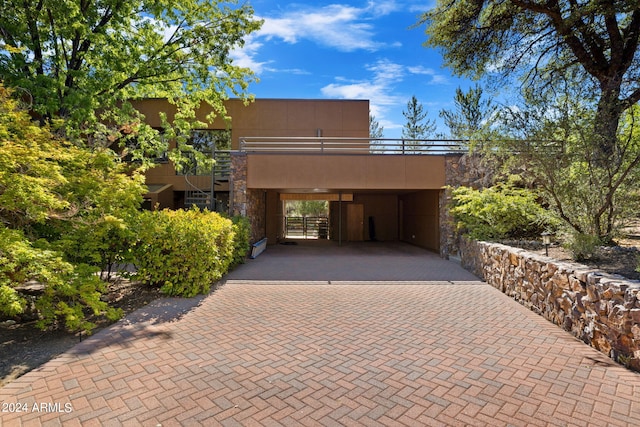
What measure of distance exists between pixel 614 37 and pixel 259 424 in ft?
38.5

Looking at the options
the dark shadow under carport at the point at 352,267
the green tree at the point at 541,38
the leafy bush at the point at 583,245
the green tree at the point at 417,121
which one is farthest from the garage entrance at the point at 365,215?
the leafy bush at the point at 583,245

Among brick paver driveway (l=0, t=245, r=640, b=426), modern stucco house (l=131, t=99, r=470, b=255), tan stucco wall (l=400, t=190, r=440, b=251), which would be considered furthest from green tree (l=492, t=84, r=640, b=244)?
tan stucco wall (l=400, t=190, r=440, b=251)

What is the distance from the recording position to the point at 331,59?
539 inches

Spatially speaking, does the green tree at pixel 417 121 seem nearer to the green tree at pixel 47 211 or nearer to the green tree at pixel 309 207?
the green tree at pixel 309 207

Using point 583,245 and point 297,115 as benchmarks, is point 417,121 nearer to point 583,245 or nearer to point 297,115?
point 297,115

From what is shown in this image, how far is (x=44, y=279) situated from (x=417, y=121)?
2245 cm

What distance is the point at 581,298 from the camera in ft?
13.9

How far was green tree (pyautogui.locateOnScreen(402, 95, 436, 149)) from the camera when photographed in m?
22.3

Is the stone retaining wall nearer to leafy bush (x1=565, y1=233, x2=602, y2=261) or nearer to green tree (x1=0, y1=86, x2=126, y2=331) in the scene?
leafy bush (x1=565, y1=233, x2=602, y2=261)

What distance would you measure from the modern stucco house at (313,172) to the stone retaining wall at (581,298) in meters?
5.36

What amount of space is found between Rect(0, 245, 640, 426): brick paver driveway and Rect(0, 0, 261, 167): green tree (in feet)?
15.7

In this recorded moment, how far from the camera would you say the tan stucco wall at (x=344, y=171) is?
11227 mm

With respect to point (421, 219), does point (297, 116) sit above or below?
above

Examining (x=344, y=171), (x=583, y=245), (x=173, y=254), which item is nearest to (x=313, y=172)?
(x=344, y=171)
